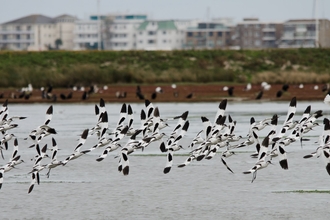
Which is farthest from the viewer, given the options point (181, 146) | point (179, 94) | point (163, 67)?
point (163, 67)

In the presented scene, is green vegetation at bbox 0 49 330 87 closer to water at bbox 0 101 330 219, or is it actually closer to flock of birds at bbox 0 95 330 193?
water at bbox 0 101 330 219

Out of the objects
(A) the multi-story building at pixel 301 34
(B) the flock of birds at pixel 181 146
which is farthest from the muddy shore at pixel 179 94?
(A) the multi-story building at pixel 301 34

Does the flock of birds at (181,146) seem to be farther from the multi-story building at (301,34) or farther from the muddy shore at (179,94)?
the multi-story building at (301,34)

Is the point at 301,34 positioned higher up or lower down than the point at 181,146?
higher up

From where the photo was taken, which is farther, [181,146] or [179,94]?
[179,94]

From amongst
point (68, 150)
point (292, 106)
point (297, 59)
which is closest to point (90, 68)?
point (297, 59)

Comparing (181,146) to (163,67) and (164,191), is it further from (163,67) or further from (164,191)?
(163,67)

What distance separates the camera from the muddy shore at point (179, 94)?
157 feet

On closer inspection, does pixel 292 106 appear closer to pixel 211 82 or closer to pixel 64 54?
pixel 211 82

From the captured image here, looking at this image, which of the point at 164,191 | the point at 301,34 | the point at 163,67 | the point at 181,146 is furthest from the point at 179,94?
the point at 301,34

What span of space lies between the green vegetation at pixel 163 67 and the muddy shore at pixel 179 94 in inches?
123

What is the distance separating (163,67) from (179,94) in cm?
2036

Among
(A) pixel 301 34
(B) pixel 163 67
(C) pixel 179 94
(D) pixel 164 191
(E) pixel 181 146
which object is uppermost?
(A) pixel 301 34

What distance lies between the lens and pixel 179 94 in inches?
2003
